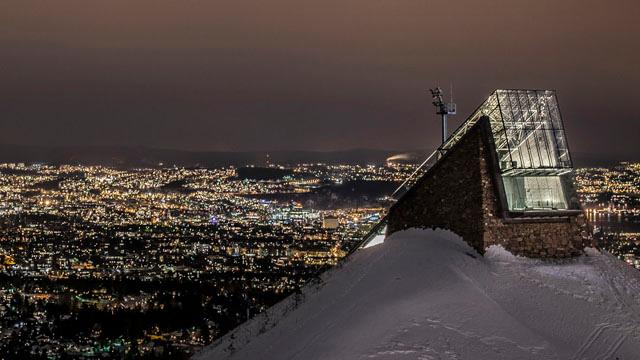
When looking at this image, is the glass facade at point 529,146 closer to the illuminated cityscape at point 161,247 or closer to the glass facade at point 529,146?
the glass facade at point 529,146

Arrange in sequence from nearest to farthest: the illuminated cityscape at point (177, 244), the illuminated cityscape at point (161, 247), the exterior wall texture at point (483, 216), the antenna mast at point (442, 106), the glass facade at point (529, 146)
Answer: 1. the exterior wall texture at point (483, 216)
2. the glass facade at point (529, 146)
3. the antenna mast at point (442, 106)
4. the illuminated cityscape at point (177, 244)
5. the illuminated cityscape at point (161, 247)

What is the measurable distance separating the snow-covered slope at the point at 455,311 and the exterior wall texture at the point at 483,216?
1.04 feet

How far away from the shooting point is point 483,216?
1514 cm

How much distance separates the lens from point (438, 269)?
13562 mm

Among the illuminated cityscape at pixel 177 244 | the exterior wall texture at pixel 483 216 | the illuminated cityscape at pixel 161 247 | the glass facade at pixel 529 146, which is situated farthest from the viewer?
the illuminated cityscape at pixel 161 247

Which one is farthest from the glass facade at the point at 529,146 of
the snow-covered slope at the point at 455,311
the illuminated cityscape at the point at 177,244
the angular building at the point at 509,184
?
the illuminated cityscape at the point at 177,244

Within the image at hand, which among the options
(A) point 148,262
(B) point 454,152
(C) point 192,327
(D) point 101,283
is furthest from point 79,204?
(B) point 454,152

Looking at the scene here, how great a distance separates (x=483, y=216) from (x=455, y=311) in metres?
4.30

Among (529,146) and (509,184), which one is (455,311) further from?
(529,146)

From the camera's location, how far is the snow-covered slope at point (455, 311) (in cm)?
1040

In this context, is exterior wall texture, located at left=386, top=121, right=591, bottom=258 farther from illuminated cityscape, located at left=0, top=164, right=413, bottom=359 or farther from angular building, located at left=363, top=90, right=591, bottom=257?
illuminated cityscape, located at left=0, top=164, right=413, bottom=359

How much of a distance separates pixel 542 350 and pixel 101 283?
2279 inches

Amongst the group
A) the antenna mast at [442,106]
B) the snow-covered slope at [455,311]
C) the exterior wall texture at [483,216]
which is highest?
the antenna mast at [442,106]

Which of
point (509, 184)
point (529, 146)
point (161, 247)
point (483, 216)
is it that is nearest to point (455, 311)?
point (483, 216)
